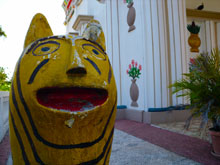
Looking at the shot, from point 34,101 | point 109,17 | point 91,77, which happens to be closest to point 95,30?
point 91,77

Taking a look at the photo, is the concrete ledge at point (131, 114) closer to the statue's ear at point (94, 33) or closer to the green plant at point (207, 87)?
the green plant at point (207, 87)

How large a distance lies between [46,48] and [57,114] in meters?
0.52

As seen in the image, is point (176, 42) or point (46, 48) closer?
point (46, 48)

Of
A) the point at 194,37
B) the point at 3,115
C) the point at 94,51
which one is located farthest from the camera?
the point at 194,37

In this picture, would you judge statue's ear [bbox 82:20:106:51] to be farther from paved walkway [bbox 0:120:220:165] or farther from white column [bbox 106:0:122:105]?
white column [bbox 106:0:122:105]

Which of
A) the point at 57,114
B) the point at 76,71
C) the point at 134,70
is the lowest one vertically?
the point at 57,114

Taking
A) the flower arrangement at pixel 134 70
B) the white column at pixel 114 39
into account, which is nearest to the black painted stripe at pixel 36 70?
the flower arrangement at pixel 134 70

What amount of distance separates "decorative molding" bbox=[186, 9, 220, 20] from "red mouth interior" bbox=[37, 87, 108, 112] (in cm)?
840

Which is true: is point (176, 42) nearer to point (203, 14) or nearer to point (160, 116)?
point (160, 116)

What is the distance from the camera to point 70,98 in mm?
1399

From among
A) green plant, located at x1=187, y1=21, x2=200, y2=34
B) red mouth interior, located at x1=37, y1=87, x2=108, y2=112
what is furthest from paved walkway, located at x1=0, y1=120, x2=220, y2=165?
green plant, located at x1=187, y1=21, x2=200, y2=34

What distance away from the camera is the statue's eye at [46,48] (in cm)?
148

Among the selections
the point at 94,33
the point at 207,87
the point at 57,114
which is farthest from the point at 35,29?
the point at 207,87

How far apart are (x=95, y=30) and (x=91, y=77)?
63 cm
